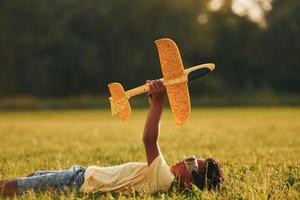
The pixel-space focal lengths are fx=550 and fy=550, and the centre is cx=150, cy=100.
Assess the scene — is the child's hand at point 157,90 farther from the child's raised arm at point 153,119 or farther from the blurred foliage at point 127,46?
the blurred foliage at point 127,46

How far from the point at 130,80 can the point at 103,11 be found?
28.3 ft

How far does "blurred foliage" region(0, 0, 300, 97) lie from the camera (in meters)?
60.4

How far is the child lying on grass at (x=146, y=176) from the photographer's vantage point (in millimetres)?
5484

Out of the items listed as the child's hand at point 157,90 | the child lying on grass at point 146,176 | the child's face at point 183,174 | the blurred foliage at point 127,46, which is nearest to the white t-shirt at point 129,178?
the child lying on grass at point 146,176

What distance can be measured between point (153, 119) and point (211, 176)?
910 mm

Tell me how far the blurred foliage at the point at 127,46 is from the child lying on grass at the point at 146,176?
54.7 meters

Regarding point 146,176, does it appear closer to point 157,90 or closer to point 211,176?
point 211,176

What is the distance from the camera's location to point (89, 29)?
212 ft

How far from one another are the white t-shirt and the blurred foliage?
54742mm

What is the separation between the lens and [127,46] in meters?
65.1

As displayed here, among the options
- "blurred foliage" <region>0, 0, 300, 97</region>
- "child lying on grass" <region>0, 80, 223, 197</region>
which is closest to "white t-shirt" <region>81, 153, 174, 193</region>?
"child lying on grass" <region>0, 80, 223, 197</region>

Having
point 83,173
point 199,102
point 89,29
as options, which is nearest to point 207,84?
point 199,102

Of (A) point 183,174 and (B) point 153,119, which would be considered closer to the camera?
(B) point 153,119

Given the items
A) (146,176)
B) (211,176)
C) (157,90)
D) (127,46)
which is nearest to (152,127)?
(157,90)
